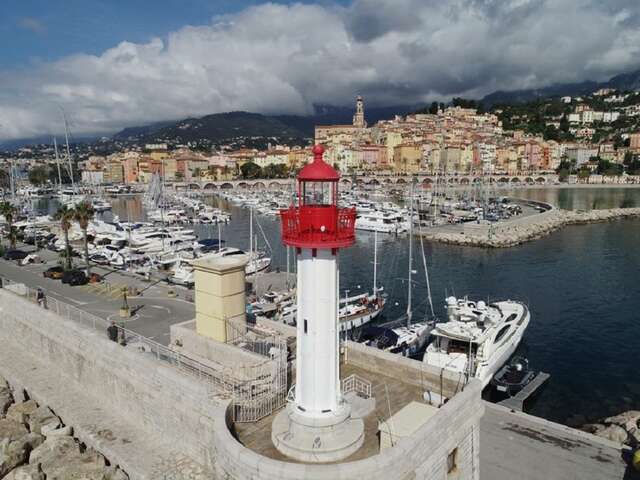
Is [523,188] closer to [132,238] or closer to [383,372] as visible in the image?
[132,238]

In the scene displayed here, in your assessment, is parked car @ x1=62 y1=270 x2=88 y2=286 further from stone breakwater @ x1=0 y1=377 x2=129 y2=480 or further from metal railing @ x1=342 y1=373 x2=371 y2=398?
metal railing @ x1=342 y1=373 x2=371 y2=398

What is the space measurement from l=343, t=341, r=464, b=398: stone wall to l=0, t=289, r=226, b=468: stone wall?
288 centimetres

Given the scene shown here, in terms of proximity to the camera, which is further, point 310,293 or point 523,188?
point 523,188

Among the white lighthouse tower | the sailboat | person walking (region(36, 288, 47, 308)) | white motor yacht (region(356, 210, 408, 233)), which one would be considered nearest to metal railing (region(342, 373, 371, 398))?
the white lighthouse tower

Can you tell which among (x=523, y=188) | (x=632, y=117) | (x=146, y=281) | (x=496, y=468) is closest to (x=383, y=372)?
(x=496, y=468)

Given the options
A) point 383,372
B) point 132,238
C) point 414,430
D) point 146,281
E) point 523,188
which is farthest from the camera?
point 523,188

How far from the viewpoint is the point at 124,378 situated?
9.90m

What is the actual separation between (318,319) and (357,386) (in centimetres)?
286

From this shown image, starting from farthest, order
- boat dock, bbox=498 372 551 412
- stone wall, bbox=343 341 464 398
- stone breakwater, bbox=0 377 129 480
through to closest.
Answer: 1. boat dock, bbox=498 372 551 412
2. stone breakwater, bbox=0 377 129 480
3. stone wall, bbox=343 341 464 398

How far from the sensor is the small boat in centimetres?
1448

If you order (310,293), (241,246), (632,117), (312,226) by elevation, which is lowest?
(241,246)

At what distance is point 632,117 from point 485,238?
538ft

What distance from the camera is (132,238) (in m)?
36.7

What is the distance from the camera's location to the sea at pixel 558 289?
1580 centimetres
